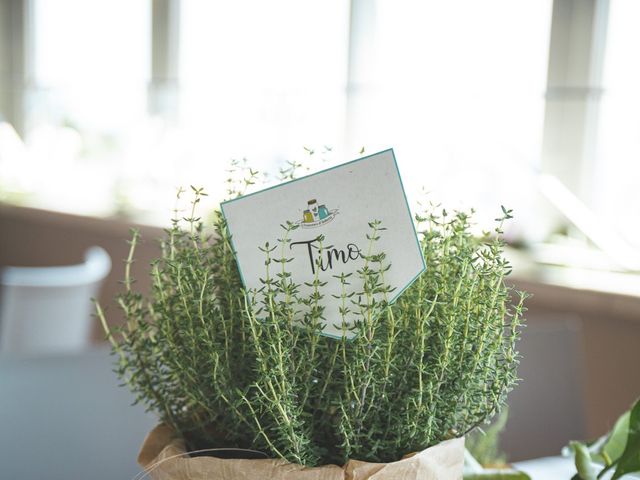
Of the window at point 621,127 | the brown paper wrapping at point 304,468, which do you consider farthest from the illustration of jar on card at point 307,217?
the window at point 621,127

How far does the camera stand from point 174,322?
60 cm

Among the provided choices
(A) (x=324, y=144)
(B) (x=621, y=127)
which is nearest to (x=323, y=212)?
(A) (x=324, y=144)

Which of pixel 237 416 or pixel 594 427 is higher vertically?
pixel 237 416

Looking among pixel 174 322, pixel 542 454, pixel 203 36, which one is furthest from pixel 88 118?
pixel 174 322

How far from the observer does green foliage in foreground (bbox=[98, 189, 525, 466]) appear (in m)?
0.54

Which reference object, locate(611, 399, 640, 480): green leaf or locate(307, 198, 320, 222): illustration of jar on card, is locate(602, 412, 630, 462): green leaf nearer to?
locate(611, 399, 640, 480): green leaf

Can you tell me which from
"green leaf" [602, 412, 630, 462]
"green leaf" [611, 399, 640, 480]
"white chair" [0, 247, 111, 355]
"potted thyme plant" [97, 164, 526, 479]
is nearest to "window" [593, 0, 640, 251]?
"white chair" [0, 247, 111, 355]

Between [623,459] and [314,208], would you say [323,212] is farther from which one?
[623,459]

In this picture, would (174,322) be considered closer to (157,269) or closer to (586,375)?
(157,269)

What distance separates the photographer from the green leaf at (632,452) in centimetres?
69

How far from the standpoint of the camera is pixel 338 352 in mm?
559

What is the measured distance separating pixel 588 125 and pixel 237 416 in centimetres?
234

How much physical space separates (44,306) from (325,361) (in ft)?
7.55

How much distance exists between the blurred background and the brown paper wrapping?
39cm
